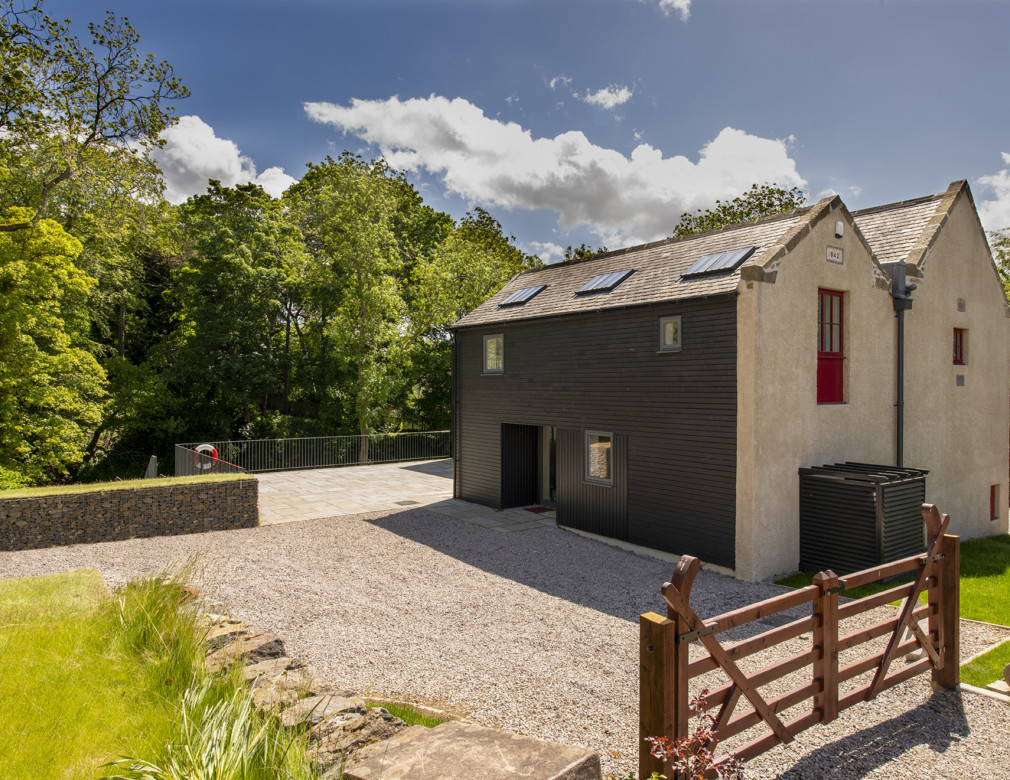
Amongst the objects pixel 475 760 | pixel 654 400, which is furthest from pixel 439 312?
pixel 475 760

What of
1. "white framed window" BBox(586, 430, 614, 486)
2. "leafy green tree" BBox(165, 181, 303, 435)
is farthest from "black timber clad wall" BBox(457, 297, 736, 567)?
"leafy green tree" BBox(165, 181, 303, 435)

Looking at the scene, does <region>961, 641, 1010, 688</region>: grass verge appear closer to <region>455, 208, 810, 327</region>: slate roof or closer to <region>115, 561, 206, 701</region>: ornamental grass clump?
<region>455, 208, 810, 327</region>: slate roof

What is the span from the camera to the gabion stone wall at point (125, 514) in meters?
10.9

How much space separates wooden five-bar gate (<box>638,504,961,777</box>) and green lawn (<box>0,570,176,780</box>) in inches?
128

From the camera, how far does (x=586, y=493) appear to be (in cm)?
1265

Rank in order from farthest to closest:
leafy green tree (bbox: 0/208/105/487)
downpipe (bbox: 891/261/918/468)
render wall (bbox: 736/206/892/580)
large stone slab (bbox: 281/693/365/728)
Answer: leafy green tree (bbox: 0/208/105/487), downpipe (bbox: 891/261/918/468), render wall (bbox: 736/206/892/580), large stone slab (bbox: 281/693/365/728)

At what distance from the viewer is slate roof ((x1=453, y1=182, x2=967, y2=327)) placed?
10.5 m

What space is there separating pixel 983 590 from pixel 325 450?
2020 cm

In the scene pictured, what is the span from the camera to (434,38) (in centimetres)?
1280

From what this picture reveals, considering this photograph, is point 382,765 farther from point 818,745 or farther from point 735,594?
point 735,594

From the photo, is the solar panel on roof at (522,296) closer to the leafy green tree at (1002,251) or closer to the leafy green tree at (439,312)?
the leafy green tree at (439,312)

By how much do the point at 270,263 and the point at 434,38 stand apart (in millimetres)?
15814

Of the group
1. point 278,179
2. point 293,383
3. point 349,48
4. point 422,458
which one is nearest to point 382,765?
point 349,48

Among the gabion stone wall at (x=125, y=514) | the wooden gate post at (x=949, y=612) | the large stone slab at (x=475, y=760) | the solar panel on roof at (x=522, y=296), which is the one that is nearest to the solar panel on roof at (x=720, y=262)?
Answer: the solar panel on roof at (x=522, y=296)
